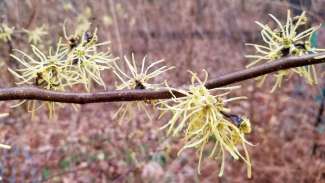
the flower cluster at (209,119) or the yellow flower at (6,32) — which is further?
the yellow flower at (6,32)

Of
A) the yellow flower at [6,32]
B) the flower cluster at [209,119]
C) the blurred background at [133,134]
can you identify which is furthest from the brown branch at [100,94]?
the blurred background at [133,134]

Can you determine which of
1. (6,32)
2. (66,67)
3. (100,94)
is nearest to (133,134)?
(6,32)

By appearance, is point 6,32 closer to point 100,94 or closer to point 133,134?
point 100,94

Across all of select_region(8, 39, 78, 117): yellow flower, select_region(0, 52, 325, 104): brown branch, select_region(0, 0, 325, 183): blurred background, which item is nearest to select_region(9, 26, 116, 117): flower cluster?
select_region(8, 39, 78, 117): yellow flower

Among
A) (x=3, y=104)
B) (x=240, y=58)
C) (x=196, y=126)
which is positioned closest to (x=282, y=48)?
(x=196, y=126)

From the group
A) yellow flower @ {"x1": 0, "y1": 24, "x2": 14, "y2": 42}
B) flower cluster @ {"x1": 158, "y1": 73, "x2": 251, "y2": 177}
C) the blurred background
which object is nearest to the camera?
flower cluster @ {"x1": 158, "y1": 73, "x2": 251, "y2": 177}

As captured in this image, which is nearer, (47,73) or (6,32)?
(47,73)

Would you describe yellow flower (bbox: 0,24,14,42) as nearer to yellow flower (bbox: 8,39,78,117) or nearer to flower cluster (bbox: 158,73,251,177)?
yellow flower (bbox: 8,39,78,117)

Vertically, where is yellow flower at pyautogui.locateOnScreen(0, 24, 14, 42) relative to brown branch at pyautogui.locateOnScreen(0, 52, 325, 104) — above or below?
above

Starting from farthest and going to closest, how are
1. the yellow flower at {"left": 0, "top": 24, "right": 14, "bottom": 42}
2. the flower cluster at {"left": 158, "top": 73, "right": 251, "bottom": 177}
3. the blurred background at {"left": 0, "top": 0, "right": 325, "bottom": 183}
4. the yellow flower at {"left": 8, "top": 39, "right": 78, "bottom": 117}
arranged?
the blurred background at {"left": 0, "top": 0, "right": 325, "bottom": 183}
the yellow flower at {"left": 0, "top": 24, "right": 14, "bottom": 42}
the yellow flower at {"left": 8, "top": 39, "right": 78, "bottom": 117}
the flower cluster at {"left": 158, "top": 73, "right": 251, "bottom": 177}

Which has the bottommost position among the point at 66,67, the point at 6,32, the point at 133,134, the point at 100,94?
the point at 133,134

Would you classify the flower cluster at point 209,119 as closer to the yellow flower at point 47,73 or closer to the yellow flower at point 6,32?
the yellow flower at point 47,73
